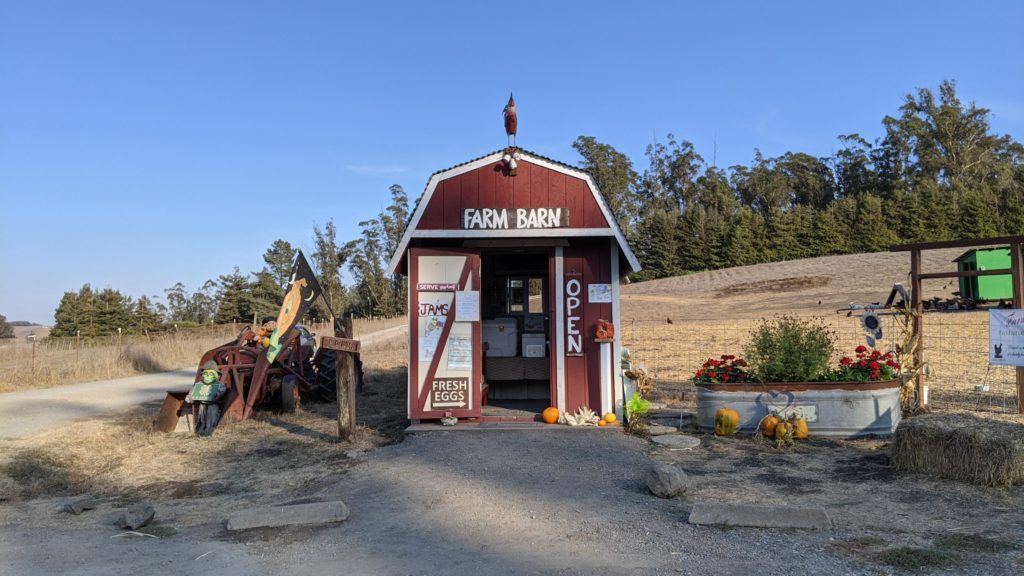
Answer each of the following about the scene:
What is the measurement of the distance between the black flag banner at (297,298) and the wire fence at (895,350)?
564cm

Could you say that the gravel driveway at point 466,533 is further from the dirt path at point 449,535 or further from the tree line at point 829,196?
the tree line at point 829,196

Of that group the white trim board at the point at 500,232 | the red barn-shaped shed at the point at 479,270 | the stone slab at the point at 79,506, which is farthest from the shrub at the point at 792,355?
the stone slab at the point at 79,506

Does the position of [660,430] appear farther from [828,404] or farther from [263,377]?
[263,377]

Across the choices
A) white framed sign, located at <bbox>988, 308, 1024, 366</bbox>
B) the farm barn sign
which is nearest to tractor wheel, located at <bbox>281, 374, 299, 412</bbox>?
the farm barn sign

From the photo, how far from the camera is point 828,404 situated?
909cm

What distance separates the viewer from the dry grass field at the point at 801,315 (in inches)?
527

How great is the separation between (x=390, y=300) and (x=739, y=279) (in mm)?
26731

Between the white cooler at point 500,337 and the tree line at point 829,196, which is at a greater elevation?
the tree line at point 829,196

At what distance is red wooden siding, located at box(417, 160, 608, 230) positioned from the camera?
33.1 feet

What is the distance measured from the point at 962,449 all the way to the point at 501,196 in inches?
243

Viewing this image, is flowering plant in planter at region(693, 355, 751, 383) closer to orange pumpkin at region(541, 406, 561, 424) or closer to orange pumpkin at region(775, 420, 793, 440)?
orange pumpkin at region(775, 420, 793, 440)

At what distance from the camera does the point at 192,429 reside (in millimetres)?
11133

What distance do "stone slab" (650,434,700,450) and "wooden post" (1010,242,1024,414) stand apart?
4.81 metres

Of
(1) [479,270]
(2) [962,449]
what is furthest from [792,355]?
(1) [479,270]
